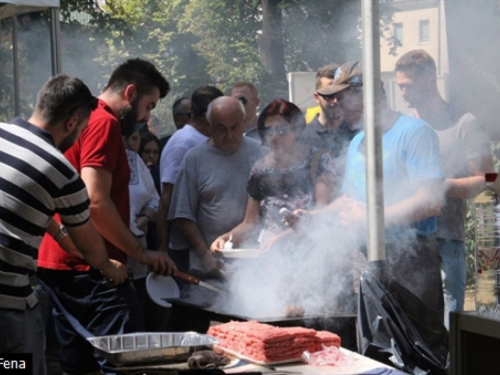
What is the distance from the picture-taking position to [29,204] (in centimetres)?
309

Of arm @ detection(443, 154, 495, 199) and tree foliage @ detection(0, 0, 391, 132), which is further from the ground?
tree foliage @ detection(0, 0, 391, 132)

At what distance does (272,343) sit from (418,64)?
1.91 m

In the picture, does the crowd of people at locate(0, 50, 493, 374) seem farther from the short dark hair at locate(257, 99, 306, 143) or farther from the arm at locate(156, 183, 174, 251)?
the arm at locate(156, 183, 174, 251)

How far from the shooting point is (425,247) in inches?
151

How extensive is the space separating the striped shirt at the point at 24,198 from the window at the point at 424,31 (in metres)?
1.71

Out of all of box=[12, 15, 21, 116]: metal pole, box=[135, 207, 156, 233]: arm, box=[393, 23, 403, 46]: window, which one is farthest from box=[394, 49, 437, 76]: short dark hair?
box=[12, 15, 21, 116]: metal pole

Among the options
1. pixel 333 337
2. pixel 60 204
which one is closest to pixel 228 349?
pixel 333 337

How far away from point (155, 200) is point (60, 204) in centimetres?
213

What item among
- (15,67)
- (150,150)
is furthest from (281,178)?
(15,67)

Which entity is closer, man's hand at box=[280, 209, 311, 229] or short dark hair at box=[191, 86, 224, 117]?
man's hand at box=[280, 209, 311, 229]

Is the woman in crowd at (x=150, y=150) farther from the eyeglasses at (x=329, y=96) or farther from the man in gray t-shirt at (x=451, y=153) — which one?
the man in gray t-shirt at (x=451, y=153)

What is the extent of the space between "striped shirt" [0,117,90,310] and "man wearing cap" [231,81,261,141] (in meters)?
2.43

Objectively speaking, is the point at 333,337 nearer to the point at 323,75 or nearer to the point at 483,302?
the point at 483,302

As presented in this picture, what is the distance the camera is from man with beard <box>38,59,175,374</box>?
3.79 metres
